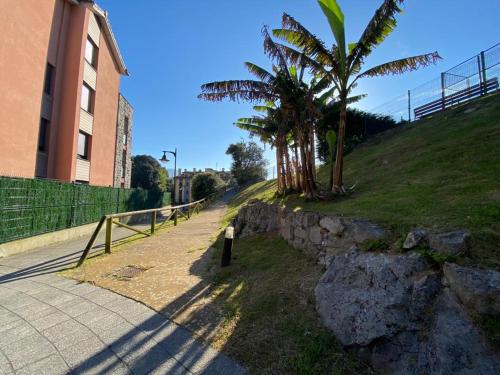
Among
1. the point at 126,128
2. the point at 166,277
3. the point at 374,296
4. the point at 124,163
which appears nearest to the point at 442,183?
the point at 374,296

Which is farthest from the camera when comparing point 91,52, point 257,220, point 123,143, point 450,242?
point 123,143

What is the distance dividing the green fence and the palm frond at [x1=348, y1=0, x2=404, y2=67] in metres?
10.9

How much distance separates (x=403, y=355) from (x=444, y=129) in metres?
12.3

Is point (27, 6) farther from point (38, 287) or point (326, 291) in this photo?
point (326, 291)

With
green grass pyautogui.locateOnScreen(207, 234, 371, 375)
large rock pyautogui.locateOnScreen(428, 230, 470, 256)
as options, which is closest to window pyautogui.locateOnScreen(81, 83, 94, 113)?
green grass pyautogui.locateOnScreen(207, 234, 371, 375)

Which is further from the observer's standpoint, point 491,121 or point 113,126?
point 113,126

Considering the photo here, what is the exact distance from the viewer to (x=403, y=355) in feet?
8.41

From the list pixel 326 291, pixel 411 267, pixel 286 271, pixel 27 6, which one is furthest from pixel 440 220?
pixel 27 6

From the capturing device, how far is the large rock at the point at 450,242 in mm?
2907

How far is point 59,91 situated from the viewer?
48.5ft

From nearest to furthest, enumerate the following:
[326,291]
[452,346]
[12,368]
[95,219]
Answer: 1. [452,346]
2. [12,368]
3. [326,291]
4. [95,219]

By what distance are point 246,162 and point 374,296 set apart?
42920mm

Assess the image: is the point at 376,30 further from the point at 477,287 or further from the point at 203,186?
the point at 203,186

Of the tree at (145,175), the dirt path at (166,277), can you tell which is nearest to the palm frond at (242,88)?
the dirt path at (166,277)
